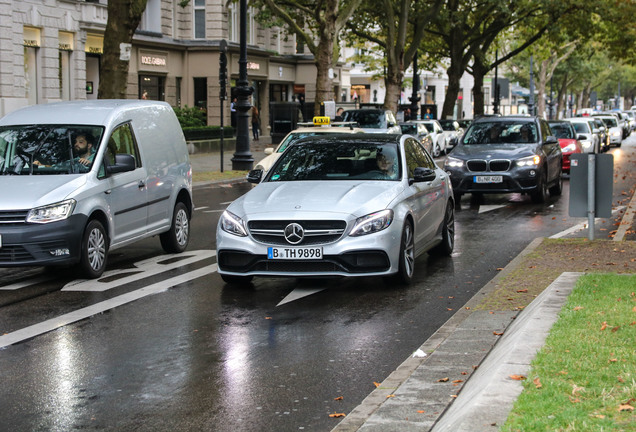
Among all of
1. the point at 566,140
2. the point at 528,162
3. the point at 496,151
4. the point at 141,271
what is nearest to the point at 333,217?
→ the point at 141,271

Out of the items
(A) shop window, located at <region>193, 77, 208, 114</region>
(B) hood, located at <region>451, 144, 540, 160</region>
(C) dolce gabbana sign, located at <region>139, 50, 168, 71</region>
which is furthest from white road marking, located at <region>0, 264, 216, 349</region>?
(A) shop window, located at <region>193, 77, 208, 114</region>

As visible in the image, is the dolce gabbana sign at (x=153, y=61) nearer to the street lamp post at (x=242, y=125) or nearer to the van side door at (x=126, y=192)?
the street lamp post at (x=242, y=125)

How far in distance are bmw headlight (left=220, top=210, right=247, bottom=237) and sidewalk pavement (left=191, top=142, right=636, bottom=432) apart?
7.71ft

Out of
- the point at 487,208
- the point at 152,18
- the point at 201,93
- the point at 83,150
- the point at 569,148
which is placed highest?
the point at 152,18

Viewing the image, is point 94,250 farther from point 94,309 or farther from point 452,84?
point 452,84

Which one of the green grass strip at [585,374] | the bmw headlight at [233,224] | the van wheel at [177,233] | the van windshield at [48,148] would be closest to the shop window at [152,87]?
the van wheel at [177,233]

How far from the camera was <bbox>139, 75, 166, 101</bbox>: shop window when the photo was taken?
46.4m

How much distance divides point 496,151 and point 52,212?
11608 mm

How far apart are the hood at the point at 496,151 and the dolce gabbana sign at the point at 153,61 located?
27.9 meters

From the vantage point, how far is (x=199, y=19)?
49406 millimetres

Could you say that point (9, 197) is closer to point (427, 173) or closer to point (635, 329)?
point (427, 173)

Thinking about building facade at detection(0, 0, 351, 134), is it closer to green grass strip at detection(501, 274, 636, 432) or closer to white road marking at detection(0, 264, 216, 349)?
white road marking at detection(0, 264, 216, 349)

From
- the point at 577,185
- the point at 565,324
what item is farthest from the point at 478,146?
the point at 565,324

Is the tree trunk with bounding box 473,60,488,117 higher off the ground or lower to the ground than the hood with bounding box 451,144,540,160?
higher
